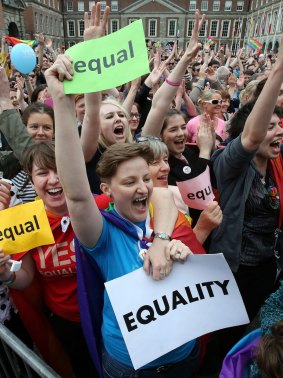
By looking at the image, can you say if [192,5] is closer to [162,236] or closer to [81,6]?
[81,6]

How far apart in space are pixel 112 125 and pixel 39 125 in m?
0.66

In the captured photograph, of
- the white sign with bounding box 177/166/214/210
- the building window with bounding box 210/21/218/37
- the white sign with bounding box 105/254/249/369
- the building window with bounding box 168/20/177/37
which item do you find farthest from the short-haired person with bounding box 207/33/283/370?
the building window with bounding box 210/21/218/37

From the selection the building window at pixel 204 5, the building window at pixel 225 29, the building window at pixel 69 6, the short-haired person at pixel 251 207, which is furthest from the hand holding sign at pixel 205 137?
the building window at pixel 69 6

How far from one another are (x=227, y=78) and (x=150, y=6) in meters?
58.0

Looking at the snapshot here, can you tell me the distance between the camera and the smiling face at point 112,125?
96.0 inches

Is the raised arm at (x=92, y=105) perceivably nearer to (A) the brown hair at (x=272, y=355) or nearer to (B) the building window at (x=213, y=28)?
(A) the brown hair at (x=272, y=355)

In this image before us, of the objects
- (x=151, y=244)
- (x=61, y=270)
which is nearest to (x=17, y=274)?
(x=61, y=270)

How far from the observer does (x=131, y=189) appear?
1.41m

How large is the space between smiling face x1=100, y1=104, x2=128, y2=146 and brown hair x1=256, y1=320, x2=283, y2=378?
68.6 inches

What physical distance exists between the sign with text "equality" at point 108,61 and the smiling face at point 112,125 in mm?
1220

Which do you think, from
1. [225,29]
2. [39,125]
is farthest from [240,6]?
[39,125]

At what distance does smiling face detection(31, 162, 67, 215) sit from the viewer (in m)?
1.73

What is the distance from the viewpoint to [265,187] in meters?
2.08

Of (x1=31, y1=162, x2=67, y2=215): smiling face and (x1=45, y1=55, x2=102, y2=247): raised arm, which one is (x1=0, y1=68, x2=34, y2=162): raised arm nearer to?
(x1=31, y1=162, x2=67, y2=215): smiling face
